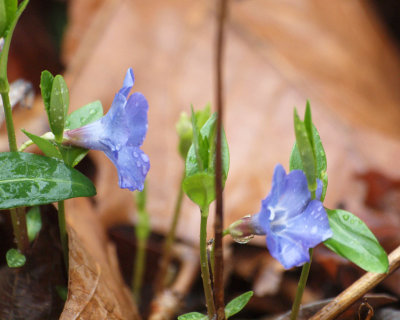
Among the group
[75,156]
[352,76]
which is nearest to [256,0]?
[352,76]

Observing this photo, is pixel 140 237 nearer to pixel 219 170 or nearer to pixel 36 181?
pixel 36 181

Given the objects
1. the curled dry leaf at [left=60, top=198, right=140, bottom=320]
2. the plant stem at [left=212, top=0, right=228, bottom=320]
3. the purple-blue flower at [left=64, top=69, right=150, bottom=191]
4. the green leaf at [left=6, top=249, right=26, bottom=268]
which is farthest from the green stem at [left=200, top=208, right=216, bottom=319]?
the green leaf at [left=6, top=249, right=26, bottom=268]

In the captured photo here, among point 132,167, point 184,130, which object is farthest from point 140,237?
point 132,167

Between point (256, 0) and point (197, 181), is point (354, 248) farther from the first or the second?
point (256, 0)

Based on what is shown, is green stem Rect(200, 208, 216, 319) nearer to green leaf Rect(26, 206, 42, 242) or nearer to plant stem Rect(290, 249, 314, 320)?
plant stem Rect(290, 249, 314, 320)

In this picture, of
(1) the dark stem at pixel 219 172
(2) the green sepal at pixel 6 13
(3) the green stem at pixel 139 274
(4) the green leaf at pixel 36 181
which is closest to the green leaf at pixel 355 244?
(1) the dark stem at pixel 219 172

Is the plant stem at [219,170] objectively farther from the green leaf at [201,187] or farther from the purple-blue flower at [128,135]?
the purple-blue flower at [128,135]
